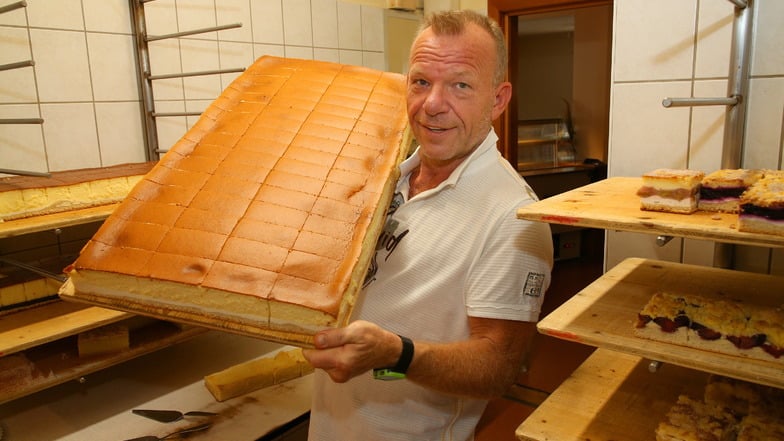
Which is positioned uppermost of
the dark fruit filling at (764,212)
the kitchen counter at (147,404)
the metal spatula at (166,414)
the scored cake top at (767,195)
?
the scored cake top at (767,195)

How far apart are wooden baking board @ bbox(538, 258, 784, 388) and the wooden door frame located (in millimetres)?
1748

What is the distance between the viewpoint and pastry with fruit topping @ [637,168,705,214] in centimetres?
94

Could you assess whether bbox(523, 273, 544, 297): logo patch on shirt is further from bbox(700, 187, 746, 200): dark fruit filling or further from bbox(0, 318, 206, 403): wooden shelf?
bbox(0, 318, 206, 403): wooden shelf

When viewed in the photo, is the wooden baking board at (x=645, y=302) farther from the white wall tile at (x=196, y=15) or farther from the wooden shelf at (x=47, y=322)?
the white wall tile at (x=196, y=15)

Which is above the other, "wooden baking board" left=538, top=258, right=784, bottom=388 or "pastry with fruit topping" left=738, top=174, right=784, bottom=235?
"pastry with fruit topping" left=738, top=174, right=784, bottom=235

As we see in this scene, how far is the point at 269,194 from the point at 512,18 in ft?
8.29

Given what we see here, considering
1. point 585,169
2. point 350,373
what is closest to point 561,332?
point 350,373

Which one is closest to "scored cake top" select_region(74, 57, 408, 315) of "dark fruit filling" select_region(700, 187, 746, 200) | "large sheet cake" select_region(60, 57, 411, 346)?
"large sheet cake" select_region(60, 57, 411, 346)

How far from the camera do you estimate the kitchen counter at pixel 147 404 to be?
1.62 metres

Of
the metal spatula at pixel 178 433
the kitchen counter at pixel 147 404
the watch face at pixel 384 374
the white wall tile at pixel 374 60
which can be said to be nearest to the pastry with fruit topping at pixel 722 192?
the watch face at pixel 384 374

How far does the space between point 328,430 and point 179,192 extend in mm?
624

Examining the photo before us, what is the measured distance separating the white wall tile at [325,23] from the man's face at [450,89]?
1.82 m

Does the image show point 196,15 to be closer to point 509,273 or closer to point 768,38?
Answer: point 509,273

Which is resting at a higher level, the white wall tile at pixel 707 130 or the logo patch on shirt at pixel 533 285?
the white wall tile at pixel 707 130
